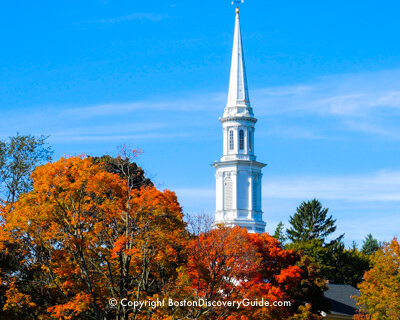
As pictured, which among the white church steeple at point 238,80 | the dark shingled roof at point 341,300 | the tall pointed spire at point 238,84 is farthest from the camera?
the white church steeple at point 238,80

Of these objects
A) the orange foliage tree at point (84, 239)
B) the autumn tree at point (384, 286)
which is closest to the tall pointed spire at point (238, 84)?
the autumn tree at point (384, 286)

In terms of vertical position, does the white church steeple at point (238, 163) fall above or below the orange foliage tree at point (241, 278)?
above

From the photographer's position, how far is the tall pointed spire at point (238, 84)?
86438 mm

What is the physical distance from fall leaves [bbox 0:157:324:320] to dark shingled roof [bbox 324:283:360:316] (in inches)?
1296

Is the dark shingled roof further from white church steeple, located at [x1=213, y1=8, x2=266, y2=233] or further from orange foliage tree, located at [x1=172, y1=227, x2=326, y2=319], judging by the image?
white church steeple, located at [x1=213, y1=8, x2=266, y2=233]

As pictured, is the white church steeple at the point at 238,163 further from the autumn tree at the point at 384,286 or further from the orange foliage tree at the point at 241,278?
the autumn tree at the point at 384,286

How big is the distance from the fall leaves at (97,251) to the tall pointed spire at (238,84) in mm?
50122

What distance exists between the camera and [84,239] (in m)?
33.4

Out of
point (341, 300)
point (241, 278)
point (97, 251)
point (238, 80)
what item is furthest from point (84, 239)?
point (238, 80)

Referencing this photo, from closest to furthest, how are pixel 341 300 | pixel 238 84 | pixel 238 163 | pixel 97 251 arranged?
1. pixel 97 251
2. pixel 341 300
3. pixel 238 163
4. pixel 238 84

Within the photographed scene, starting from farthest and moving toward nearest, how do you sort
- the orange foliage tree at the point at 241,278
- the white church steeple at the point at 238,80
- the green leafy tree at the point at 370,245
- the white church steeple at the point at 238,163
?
1. the green leafy tree at the point at 370,245
2. the white church steeple at the point at 238,80
3. the white church steeple at the point at 238,163
4. the orange foliage tree at the point at 241,278

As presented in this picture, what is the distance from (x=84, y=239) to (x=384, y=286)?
942 inches

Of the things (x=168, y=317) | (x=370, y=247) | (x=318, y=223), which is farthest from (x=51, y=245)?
(x=370, y=247)

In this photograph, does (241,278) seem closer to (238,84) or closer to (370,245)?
(238,84)
